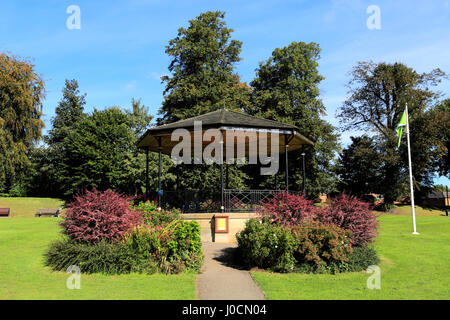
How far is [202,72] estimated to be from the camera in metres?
34.7

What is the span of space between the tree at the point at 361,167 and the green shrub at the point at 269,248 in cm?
2776

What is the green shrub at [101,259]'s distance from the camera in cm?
900

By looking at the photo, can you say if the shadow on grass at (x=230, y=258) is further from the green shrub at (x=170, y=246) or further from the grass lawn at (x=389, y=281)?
the green shrub at (x=170, y=246)

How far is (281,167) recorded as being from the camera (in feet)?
115

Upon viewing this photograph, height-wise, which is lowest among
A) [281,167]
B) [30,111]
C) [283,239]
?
[283,239]

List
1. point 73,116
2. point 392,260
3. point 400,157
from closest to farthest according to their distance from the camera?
point 392,260 → point 400,157 → point 73,116

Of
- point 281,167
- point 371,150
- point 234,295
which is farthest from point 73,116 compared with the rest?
point 234,295

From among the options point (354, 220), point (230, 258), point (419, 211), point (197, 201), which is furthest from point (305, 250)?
point (419, 211)

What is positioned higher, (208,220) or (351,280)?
(208,220)

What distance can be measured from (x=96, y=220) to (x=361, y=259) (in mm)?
7330

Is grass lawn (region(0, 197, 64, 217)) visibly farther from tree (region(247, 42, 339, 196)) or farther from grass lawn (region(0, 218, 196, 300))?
grass lawn (region(0, 218, 196, 300))
